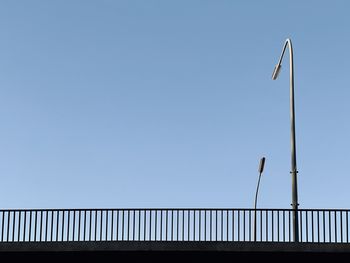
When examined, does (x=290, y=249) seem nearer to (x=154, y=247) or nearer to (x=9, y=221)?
(x=154, y=247)

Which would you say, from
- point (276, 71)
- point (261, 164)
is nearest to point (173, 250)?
point (276, 71)

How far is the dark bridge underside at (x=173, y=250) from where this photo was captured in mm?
24578

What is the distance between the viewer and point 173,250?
2475 cm

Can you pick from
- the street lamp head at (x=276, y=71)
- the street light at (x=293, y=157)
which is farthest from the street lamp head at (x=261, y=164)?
the street light at (x=293, y=157)

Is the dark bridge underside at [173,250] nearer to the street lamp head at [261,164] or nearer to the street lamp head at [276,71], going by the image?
the street lamp head at [276,71]

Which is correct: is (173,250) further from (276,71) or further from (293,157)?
(276,71)

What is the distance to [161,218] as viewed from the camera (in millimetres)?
25641
